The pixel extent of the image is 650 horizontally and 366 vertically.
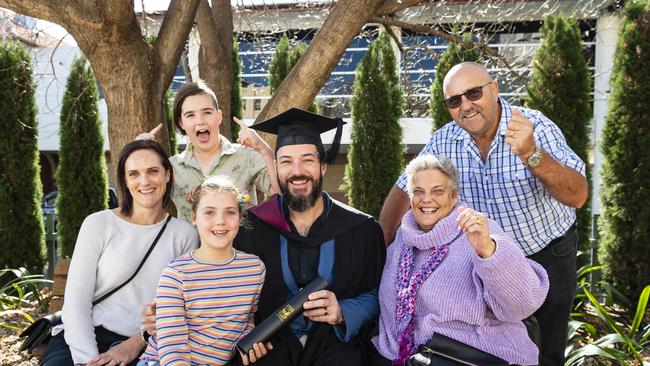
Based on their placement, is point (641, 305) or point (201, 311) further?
point (641, 305)

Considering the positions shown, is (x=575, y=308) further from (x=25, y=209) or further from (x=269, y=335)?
(x=25, y=209)

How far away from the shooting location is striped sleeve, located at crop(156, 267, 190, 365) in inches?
111

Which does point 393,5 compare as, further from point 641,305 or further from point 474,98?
point 641,305

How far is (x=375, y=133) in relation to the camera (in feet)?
30.3

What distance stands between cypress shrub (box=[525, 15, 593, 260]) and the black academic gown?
195 inches

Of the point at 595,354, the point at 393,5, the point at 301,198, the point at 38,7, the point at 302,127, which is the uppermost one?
the point at 393,5

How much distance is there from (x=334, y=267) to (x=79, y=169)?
6.79 meters

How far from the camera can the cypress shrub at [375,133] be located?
915 centimetres

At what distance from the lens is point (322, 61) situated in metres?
4.73

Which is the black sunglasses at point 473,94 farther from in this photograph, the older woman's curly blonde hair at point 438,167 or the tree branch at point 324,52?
the tree branch at point 324,52

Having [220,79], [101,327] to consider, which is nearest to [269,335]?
[101,327]

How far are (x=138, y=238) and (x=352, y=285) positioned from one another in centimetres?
120

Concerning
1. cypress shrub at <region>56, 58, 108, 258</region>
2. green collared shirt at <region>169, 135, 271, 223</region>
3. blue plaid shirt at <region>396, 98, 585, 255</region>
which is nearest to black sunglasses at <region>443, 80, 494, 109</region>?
blue plaid shirt at <region>396, 98, 585, 255</region>

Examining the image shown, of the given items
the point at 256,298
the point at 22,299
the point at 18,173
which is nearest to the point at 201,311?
the point at 256,298
